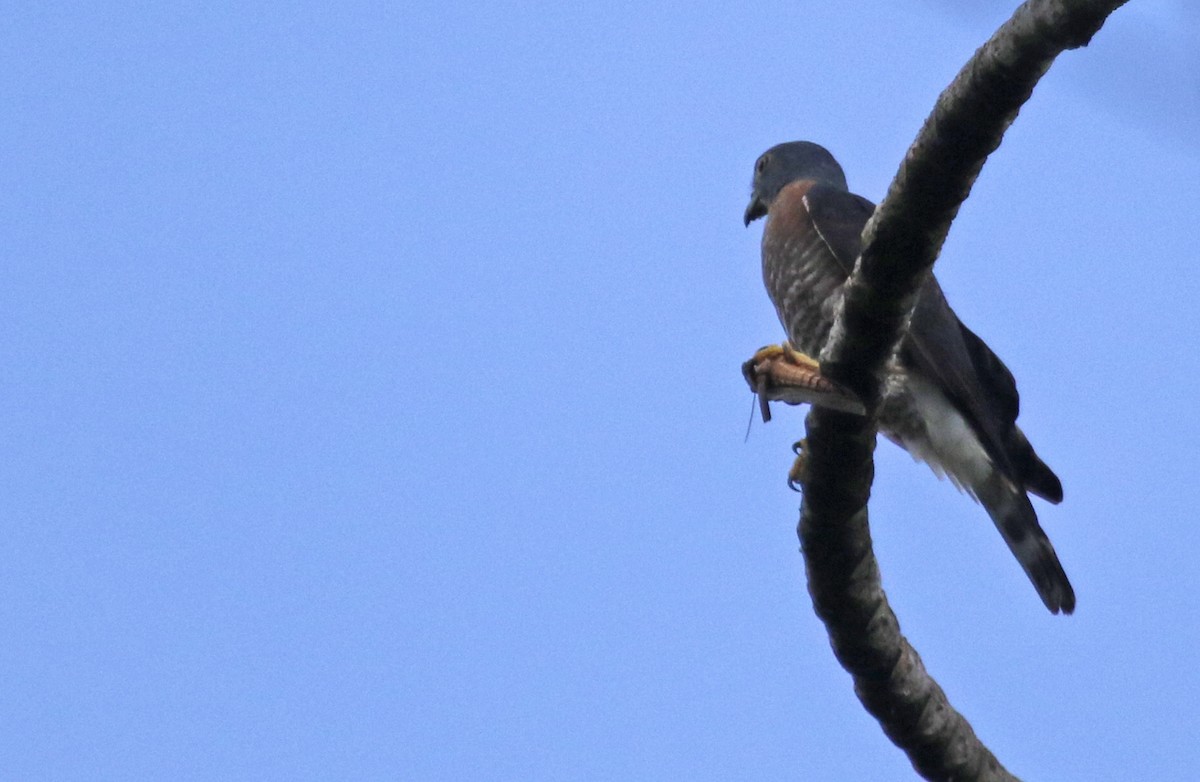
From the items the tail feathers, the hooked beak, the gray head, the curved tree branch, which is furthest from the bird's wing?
the hooked beak

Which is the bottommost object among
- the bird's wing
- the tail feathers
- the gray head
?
the tail feathers

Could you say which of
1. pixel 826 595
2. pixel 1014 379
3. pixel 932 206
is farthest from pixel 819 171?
pixel 932 206

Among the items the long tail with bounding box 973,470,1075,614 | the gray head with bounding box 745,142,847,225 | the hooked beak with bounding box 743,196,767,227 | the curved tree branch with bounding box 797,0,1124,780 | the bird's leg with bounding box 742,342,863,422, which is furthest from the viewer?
the hooked beak with bounding box 743,196,767,227

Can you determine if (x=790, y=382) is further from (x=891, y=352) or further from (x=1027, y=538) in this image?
(x=1027, y=538)

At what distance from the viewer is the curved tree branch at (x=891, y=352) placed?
2.67 meters

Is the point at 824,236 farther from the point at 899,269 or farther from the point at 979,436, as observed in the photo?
the point at 899,269

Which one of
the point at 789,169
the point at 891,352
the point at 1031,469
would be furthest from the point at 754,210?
the point at 891,352

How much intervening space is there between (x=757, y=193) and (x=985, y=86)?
391 centimetres

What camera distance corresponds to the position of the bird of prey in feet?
14.7

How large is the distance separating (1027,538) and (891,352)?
148 cm

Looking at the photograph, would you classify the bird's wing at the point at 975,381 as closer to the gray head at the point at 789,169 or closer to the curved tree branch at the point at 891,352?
the curved tree branch at the point at 891,352

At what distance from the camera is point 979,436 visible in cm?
457

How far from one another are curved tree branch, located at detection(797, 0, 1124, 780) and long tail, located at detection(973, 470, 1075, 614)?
0.70m

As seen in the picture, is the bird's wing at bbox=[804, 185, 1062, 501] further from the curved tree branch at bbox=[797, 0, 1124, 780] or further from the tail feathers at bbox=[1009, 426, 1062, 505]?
the curved tree branch at bbox=[797, 0, 1124, 780]
